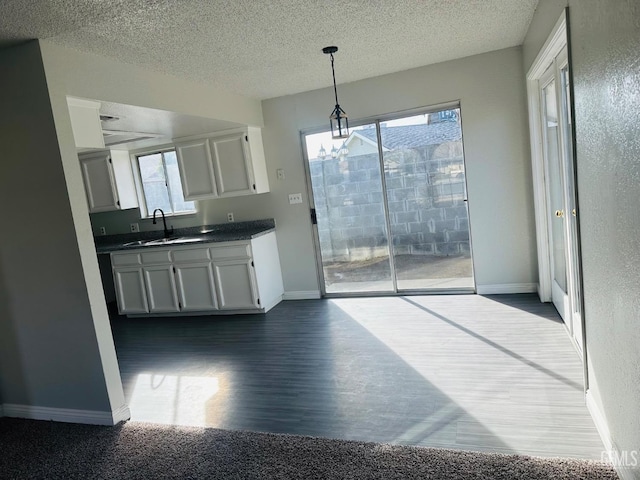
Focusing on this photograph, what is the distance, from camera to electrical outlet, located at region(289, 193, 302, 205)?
5137 millimetres

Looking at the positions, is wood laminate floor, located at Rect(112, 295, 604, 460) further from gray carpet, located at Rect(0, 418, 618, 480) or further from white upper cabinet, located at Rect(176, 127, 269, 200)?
white upper cabinet, located at Rect(176, 127, 269, 200)

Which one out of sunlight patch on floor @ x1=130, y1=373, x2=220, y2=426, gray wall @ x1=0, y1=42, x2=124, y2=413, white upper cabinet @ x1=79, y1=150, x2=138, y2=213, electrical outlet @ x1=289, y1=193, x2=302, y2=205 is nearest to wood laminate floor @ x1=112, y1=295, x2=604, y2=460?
sunlight patch on floor @ x1=130, y1=373, x2=220, y2=426

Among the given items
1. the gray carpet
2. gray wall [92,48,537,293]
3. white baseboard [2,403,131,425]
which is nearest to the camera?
the gray carpet

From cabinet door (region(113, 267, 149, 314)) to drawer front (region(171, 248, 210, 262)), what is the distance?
0.50m

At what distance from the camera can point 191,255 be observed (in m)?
4.87

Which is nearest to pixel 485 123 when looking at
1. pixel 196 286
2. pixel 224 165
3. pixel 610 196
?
pixel 224 165

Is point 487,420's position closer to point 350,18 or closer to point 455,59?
point 350,18

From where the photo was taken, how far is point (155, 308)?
511 centimetres

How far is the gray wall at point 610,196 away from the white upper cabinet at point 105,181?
188 inches

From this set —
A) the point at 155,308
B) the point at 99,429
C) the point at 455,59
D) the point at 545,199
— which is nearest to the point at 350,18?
the point at 455,59

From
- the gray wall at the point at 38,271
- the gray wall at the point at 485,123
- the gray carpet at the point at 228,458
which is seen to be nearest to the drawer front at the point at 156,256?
the gray wall at the point at 485,123

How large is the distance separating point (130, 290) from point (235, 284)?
132cm

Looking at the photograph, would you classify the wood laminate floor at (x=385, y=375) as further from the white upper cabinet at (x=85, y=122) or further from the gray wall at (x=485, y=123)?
the white upper cabinet at (x=85, y=122)

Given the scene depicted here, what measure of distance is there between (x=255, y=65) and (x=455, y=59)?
1976mm
